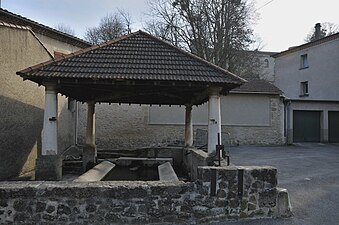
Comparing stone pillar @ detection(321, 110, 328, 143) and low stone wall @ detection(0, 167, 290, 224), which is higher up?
stone pillar @ detection(321, 110, 328, 143)

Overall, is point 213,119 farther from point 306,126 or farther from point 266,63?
point 266,63

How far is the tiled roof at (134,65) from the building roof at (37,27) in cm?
502

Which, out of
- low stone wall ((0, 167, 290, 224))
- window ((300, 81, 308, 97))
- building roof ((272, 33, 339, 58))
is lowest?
low stone wall ((0, 167, 290, 224))

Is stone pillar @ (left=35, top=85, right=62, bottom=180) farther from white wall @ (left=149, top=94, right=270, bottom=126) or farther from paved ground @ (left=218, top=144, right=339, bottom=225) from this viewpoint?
white wall @ (left=149, top=94, right=270, bottom=126)

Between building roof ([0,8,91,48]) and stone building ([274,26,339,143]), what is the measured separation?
13059 mm

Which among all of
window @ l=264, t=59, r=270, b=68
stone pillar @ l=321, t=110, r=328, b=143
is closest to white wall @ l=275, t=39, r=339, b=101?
stone pillar @ l=321, t=110, r=328, b=143

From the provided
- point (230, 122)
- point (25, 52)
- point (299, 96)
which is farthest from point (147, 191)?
point (299, 96)

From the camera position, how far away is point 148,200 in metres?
5.32

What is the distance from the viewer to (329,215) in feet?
18.8

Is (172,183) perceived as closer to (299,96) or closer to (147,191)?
(147,191)

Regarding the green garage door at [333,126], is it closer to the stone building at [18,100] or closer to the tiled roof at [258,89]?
the tiled roof at [258,89]

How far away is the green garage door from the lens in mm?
21547

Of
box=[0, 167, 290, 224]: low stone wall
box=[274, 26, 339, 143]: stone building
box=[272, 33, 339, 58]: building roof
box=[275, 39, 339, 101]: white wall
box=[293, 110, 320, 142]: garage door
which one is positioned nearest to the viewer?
box=[0, 167, 290, 224]: low stone wall

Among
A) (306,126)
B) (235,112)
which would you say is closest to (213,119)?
(235,112)
